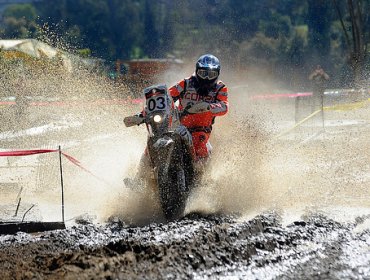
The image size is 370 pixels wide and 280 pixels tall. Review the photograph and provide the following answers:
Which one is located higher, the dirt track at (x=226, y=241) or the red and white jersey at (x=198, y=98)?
the red and white jersey at (x=198, y=98)

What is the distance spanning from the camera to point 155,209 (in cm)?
894

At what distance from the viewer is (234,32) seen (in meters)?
63.7

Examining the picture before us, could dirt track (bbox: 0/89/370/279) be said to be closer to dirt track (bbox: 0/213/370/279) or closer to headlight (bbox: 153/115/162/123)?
dirt track (bbox: 0/213/370/279)

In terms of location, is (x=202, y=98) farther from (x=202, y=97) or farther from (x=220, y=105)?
(x=220, y=105)

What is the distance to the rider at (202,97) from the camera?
9453 mm

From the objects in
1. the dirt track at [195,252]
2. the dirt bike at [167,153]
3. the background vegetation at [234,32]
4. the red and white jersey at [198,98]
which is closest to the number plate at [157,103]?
the dirt bike at [167,153]

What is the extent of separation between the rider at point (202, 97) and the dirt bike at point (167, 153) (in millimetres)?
766

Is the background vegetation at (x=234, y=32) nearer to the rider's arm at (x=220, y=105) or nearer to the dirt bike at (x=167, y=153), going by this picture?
the rider's arm at (x=220, y=105)

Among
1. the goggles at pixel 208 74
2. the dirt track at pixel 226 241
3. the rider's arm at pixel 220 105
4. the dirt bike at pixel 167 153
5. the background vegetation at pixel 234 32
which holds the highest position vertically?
the background vegetation at pixel 234 32

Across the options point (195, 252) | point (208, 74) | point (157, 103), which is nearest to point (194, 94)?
point (208, 74)

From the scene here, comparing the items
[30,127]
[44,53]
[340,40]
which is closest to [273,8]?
[340,40]

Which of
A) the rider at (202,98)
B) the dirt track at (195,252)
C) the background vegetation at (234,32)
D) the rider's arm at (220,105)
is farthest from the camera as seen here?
the background vegetation at (234,32)

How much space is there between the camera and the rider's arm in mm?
9211

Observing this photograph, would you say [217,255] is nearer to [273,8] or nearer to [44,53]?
[44,53]
